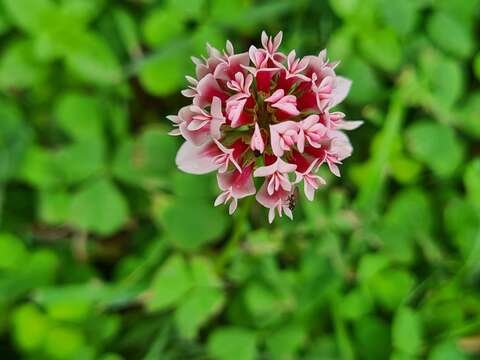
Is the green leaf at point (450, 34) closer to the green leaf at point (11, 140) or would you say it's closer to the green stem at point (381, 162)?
the green stem at point (381, 162)

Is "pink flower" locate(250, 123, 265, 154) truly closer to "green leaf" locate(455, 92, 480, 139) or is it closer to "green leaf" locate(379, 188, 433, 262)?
"green leaf" locate(379, 188, 433, 262)

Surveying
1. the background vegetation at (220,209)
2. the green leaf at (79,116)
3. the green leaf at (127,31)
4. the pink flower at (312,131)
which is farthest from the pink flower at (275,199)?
Answer: the green leaf at (127,31)

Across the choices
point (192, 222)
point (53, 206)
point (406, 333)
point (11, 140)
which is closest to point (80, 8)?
point (11, 140)

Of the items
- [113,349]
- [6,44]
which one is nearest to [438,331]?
[113,349]

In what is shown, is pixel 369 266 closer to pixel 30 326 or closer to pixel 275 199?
pixel 275 199

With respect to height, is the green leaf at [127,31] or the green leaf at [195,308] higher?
the green leaf at [127,31]

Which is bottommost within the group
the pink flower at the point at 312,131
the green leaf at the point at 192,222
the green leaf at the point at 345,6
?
the pink flower at the point at 312,131

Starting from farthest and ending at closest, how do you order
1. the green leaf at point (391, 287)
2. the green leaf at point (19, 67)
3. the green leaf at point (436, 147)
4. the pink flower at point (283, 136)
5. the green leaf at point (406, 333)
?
1. the green leaf at point (19, 67)
2. the green leaf at point (436, 147)
3. the green leaf at point (391, 287)
4. the green leaf at point (406, 333)
5. the pink flower at point (283, 136)

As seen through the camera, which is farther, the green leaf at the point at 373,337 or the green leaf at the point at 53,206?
the green leaf at the point at 53,206

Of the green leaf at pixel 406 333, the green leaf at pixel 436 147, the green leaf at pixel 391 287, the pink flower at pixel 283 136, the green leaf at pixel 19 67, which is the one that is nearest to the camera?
the pink flower at pixel 283 136

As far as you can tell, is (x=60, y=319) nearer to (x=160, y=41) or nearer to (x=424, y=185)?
(x=160, y=41)
